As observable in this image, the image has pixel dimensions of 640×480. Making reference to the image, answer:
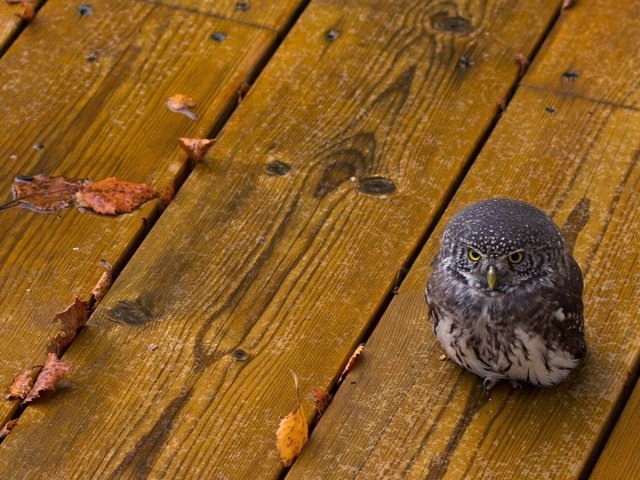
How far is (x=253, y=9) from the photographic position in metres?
5.16

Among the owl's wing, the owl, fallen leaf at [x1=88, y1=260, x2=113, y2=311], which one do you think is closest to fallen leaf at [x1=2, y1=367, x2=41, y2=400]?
fallen leaf at [x1=88, y1=260, x2=113, y2=311]

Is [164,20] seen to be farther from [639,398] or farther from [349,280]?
[639,398]

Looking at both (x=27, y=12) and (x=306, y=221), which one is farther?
(x=27, y=12)

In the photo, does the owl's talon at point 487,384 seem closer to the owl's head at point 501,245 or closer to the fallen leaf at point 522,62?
the owl's head at point 501,245

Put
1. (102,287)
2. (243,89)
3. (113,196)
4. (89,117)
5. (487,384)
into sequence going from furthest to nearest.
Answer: (243,89)
(89,117)
(113,196)
(102,287)
(487,384)

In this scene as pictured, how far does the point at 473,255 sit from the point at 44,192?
1.65m

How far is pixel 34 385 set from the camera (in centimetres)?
383

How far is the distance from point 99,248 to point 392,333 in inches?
41.3

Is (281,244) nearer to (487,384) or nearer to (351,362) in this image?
(351,362)

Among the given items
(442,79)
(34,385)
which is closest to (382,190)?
(442,79)

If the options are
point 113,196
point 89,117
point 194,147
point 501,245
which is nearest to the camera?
point 501,245

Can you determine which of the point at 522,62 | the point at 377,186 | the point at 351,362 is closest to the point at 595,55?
the point at 522,62

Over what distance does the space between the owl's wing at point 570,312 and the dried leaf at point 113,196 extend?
1515mm

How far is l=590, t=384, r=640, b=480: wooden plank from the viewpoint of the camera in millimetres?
3658
